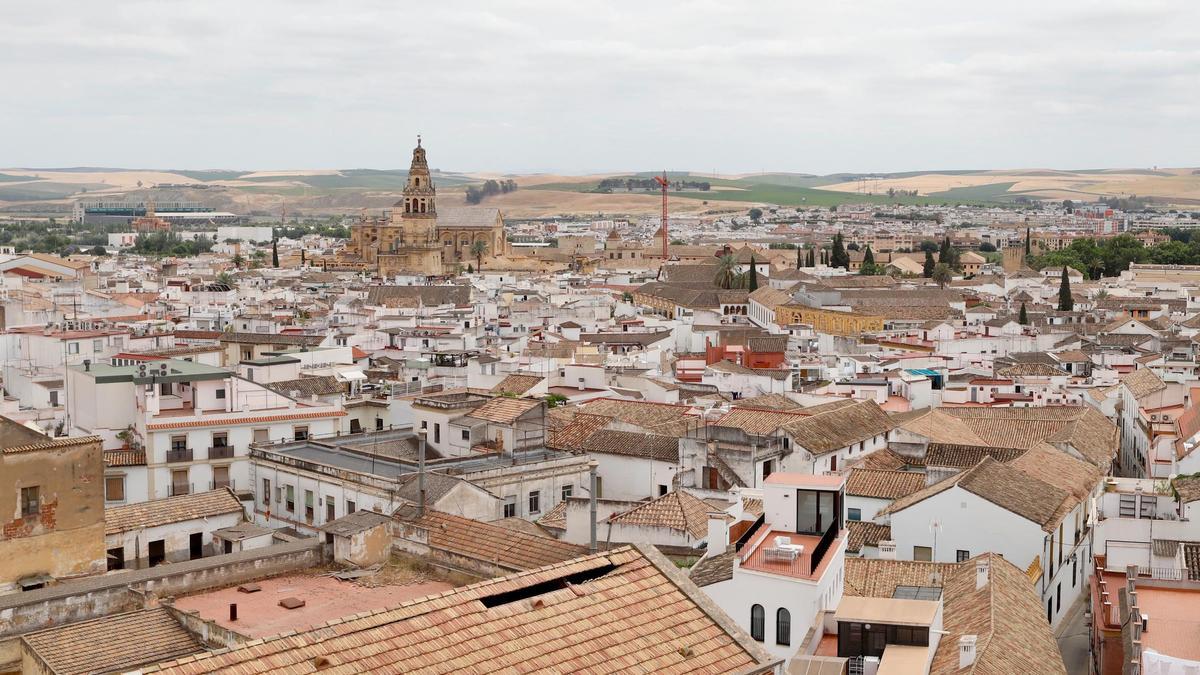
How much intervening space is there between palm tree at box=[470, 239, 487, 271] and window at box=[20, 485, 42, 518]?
107810 millimetres

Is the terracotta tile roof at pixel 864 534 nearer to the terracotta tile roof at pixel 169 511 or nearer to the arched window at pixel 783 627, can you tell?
the arched window at pixel 783 627

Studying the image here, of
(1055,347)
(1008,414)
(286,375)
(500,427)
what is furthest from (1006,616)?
(1055,347)

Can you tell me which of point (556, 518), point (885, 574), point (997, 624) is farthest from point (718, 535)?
point (556, 518)

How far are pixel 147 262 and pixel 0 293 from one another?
5561 centimetres

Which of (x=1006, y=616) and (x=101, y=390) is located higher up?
(x=101, y=390)

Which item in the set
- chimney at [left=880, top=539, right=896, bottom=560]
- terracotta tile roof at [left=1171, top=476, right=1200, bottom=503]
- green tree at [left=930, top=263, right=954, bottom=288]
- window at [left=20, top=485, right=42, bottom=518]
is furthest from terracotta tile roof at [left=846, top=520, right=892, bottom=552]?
green tree at [left=930, top=263, right=954, bottom=288]

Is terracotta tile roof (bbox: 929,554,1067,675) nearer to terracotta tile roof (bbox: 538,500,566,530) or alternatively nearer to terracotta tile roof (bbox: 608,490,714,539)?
terracotta tile roof (bbox: 608,490,714,539)

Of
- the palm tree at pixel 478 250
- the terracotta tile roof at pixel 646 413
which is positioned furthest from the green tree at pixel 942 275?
the terracotta tile roof at pixel 646 413

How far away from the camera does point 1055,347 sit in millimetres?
56625

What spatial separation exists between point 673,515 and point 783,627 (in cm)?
507

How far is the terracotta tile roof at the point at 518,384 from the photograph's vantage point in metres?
35.3

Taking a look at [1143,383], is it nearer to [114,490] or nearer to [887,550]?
[887,550]

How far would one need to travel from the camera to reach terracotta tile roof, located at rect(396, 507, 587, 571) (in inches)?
634

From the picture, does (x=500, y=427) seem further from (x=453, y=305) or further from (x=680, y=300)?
(x=680, y=300)
